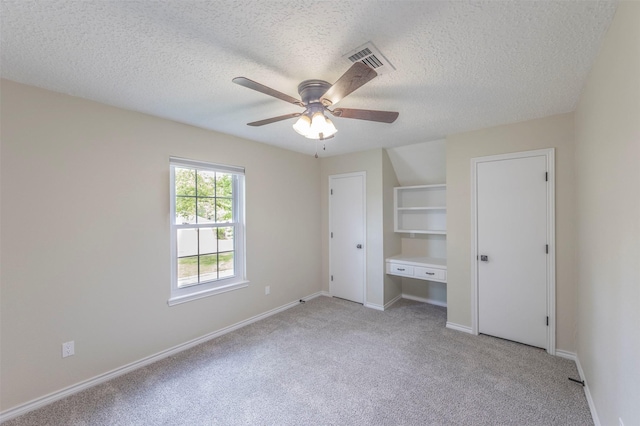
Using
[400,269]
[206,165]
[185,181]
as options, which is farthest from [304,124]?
[400,269]

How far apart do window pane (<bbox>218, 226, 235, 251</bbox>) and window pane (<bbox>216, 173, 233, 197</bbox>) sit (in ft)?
1.37

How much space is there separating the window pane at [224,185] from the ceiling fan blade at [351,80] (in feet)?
6.45

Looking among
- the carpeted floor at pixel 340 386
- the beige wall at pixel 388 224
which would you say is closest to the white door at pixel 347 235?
the beige wall at pixel 388 224

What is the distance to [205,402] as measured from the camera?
2010mm

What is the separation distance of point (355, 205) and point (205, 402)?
9.90ft

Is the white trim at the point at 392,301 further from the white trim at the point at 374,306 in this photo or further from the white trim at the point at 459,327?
the white trim at the point at 459,327

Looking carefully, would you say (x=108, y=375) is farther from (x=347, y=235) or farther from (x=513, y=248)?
(x=513, y=248)

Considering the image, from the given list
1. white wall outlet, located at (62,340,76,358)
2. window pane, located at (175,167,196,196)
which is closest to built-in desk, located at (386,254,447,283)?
window pane, located at (175,167,196,196)

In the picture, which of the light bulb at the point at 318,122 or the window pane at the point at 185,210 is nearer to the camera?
the light bulb at the point at 318,122

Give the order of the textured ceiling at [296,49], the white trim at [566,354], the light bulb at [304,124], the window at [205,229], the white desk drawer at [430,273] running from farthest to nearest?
1. the white desk drawer at [430,273]
2. the window at [205,229]
3. the white trim at [566,354]
4. the light bulb at [304,124]
5. the textured ceiling at [296,49]

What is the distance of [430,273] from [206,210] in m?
2.98

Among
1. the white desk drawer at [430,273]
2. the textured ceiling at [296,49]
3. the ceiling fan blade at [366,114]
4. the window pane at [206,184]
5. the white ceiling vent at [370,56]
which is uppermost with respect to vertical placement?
the textured ceiling at [296,49]

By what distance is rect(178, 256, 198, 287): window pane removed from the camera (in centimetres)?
291

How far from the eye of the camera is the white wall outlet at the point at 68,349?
2102 mm
